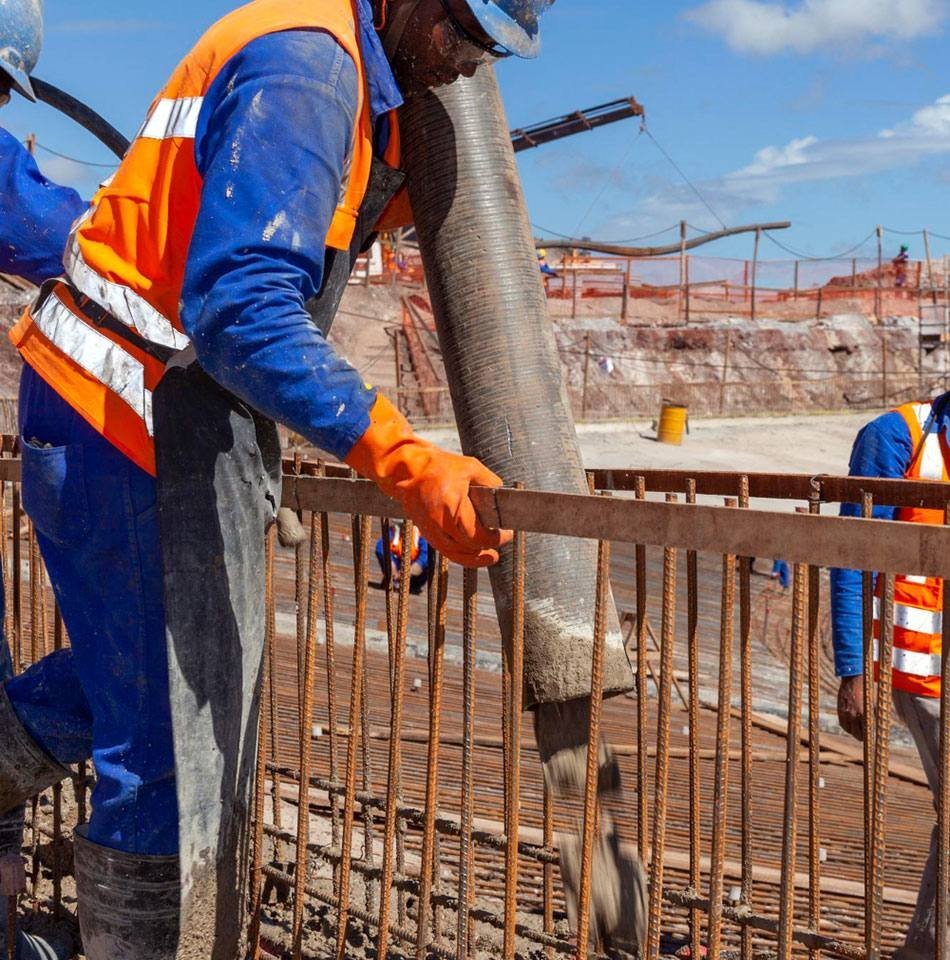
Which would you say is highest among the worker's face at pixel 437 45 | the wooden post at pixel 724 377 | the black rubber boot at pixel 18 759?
the wooden post at pixel 724 377

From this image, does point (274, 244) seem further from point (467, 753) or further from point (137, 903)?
point (137, 903)

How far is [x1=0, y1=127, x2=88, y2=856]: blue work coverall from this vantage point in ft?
8.81

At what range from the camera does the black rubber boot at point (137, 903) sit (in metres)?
2.29

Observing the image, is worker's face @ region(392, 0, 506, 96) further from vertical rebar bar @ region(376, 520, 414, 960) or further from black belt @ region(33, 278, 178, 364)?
vertical rebar bar @ region(376, 520, 414, 960)

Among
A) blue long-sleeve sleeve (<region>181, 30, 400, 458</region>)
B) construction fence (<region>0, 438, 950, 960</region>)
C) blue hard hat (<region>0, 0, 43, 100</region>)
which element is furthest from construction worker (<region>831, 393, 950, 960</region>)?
blue hard hat (<region>0, 0, 43, 100</region>)

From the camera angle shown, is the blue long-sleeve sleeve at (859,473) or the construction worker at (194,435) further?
the blue long-sleeve sleeve at (859,473)

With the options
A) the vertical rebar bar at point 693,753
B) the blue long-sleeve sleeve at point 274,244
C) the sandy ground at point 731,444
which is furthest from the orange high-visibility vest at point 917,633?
the sandy ground at point 731,444

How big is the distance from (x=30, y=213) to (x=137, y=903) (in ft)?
4.79

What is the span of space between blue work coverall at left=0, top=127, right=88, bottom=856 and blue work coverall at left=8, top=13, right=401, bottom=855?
0.38 metres

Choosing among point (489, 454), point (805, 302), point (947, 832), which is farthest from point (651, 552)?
point (805, 302)

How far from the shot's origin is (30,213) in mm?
2688

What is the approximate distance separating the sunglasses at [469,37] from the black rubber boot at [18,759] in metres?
1.64

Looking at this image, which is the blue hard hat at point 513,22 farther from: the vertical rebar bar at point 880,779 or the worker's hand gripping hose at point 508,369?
the vertical rebar bar at point 880,779

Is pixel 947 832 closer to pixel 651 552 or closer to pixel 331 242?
pixel 331 242
